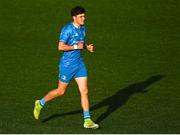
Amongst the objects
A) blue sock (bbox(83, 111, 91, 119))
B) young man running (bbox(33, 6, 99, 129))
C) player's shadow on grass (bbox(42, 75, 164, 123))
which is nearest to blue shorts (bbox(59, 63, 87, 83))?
young man running (bbox(33, 6, 99, 129))

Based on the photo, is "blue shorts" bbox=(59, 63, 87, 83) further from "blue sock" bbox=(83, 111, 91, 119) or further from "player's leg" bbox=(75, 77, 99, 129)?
"blue sock" bbox=(83, 111, 91, 119)

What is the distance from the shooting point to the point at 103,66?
20219mm

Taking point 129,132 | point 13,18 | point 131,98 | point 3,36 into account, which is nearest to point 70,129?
point 129,132

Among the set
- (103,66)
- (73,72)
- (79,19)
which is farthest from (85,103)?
(103,66)

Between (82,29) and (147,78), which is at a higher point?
(82,29)

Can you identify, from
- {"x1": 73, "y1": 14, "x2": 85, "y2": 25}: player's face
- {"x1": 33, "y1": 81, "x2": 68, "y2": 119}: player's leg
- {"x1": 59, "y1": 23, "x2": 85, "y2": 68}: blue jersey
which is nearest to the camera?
{"x1": 73, "y1": 14, "x2": 85, "y2": 25}: player's face

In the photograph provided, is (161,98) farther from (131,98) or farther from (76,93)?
(76,93)

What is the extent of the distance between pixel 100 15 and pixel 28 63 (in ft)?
17.4

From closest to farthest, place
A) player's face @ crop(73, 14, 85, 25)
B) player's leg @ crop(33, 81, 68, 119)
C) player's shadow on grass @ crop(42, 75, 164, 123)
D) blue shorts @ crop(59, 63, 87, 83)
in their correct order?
player's face @ crop(73, 14, 85, 25), blue shorts @ crop(59, 63, 87, 83), player's leg @ crop(33, 81, 68, 119), player's shadow on grass @ crop(42, 75, 164, 123)

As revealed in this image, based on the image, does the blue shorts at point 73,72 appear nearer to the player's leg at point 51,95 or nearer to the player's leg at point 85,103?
the player's leg at point 85,103

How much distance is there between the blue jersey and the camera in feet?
48.2

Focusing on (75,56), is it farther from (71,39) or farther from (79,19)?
(79,19)

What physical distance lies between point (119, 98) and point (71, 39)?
298 centimetres

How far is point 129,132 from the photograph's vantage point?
1423cm
